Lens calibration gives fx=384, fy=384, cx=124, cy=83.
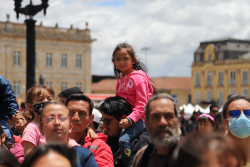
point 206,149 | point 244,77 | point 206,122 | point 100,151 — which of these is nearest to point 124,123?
point 100,151

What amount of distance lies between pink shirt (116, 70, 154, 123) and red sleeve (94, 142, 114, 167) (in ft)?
1.84

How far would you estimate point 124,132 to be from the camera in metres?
4.56

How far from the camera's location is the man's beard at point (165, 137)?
10.4ft

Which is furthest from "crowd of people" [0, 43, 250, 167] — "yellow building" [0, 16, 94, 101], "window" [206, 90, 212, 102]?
"window" [206, 90, 212, 102]

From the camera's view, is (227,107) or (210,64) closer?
(227,107)

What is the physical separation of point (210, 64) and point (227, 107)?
64.7 m

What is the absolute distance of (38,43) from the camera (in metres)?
49.2

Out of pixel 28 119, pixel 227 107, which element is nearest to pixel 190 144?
pixel 227 107

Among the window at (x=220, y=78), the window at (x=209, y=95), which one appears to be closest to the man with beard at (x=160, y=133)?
the window at (x=220, y=78)

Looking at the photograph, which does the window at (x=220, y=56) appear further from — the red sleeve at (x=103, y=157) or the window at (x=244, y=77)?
the red sleeve at (x=103, y=157)

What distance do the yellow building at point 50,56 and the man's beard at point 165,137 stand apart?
46110 millimetres

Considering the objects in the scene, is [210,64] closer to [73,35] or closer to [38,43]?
[73,35]

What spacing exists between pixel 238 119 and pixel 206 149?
2202 millimetres

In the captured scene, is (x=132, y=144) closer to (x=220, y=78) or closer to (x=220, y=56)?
(x=220, y=78)
